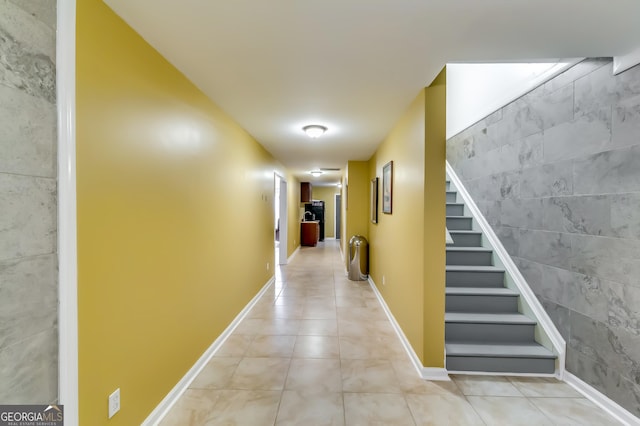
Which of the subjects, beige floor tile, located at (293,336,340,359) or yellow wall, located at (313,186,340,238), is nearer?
beige floor tile, located at (293,336,340,359)

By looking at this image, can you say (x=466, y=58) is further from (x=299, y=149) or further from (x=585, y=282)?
(x=299, y=149)

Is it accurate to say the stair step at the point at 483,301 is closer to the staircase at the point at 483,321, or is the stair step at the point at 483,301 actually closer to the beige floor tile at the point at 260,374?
the staircase at the point at 483,321

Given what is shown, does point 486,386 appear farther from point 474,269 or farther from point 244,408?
point 244,408

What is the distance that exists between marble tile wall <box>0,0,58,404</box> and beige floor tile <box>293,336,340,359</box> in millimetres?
1803

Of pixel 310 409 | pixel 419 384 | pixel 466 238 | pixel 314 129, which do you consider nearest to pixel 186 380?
pixel 310 409

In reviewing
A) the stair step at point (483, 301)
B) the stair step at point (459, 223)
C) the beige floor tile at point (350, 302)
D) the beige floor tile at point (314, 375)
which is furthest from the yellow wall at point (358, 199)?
the beige floor tile at point (314, 375)

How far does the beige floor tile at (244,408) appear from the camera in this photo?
5.64 ft

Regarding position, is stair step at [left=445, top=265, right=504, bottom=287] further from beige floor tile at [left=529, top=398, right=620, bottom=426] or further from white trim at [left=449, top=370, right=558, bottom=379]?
beige floor tile at [left=529, top=398, right=620, bottom=426]

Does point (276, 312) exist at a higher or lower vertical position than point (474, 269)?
lower

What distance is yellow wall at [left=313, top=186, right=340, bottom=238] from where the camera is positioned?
40.1ft

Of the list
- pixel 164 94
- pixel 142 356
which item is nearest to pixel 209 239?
pixel 142 356

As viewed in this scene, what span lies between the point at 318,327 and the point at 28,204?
2672mm

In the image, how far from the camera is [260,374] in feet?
7.21

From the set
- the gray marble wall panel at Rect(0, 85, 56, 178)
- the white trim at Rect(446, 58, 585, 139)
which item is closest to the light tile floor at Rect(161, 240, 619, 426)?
the gray marble wall panel at Rect(0, 85, 56, 178)
